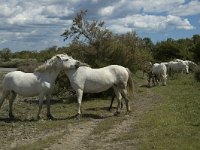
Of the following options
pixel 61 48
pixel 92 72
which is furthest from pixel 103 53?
pixel 92 72

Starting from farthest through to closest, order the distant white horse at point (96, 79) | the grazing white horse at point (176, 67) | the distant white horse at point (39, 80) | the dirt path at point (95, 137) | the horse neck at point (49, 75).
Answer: the grazing white horse at point (176, 67), the distant white horse at point (96, 79), the horse neck at point (49, 75), the distant white horse at point (39, 80), the dirt path at point (95, 137)

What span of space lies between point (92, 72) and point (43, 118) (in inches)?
103

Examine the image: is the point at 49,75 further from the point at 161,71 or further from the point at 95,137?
the point at 161,71

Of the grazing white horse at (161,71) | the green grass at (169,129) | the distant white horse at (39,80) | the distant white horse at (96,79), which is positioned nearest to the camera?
the green grass at (169,129)

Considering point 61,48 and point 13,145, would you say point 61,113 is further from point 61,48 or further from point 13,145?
point 61,48

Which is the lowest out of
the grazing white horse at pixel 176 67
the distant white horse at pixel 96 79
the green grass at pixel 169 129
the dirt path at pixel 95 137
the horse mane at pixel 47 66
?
the dirt path at pixel 95 137

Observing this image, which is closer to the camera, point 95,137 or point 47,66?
point 95,137

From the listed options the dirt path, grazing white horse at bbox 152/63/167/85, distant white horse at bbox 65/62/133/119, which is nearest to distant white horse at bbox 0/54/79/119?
distant white horse at bbox 65/62/133/119

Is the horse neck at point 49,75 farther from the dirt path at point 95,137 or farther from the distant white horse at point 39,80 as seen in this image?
the dirt path at point 95,137

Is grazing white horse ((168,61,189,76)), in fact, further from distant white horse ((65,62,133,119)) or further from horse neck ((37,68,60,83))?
horse neck ((37,68,60,83))

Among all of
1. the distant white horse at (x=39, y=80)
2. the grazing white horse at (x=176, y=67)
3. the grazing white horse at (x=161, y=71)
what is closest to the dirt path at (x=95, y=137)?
the distant white horse at (x=39, y=80)

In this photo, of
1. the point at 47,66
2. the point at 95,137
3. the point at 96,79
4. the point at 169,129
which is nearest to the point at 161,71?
the point at 96,79

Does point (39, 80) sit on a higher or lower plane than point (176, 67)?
higher

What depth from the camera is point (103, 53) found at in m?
24.3
